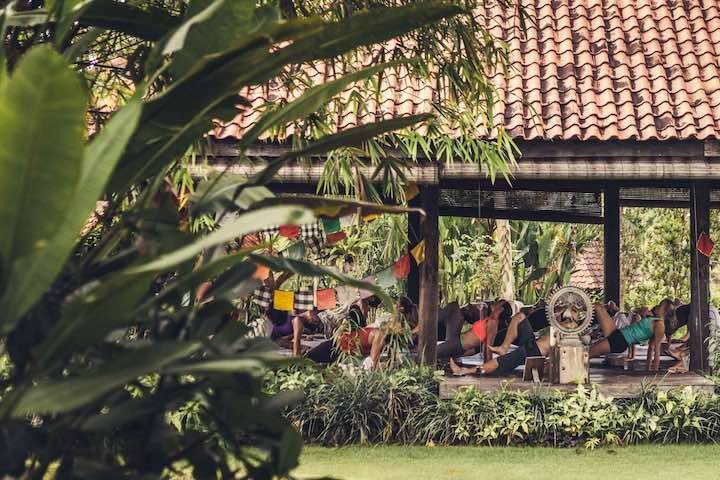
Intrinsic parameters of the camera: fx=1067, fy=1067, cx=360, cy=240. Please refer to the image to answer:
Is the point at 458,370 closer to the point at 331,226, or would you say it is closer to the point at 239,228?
the point at 331,226

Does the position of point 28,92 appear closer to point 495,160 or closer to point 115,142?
point 115,142

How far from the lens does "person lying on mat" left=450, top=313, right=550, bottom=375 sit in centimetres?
841

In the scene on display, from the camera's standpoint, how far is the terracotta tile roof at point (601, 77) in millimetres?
8109

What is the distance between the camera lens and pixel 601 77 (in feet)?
29.2

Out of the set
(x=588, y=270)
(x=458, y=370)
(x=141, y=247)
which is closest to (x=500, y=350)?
(x=458, y=370)

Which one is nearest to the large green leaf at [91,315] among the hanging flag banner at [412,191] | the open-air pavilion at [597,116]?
the open-air pavilion at [597,116]

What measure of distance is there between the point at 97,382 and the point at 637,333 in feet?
26.4

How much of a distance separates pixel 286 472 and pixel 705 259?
7.58m

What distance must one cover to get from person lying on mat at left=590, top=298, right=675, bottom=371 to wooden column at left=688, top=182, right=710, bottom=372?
10.7 inches

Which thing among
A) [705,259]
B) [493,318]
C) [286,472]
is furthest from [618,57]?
[286,472]

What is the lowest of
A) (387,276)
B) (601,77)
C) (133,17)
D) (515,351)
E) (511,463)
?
(511,463)

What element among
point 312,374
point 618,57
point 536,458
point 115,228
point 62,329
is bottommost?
point 536,458

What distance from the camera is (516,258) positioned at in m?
18.2

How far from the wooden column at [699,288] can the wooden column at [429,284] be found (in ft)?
6.70
